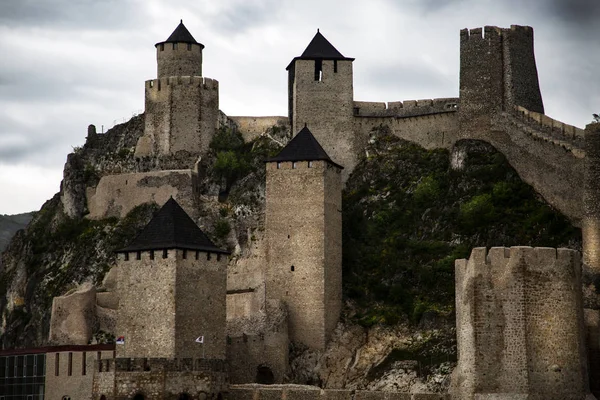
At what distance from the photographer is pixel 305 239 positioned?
228 feet

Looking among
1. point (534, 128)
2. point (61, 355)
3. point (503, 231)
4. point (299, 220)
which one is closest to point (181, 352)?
point (61, 355)

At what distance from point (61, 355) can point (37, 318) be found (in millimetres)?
12167

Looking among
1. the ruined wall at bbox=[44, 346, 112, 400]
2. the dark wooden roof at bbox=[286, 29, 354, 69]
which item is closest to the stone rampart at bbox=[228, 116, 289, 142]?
the dark wooden roof at bbox=[286, 29, 354, 69]

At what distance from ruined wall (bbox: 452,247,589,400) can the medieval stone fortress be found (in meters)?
0.05

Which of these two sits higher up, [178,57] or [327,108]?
[178,57]

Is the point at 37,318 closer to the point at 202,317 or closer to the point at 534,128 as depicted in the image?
the point at 202,317

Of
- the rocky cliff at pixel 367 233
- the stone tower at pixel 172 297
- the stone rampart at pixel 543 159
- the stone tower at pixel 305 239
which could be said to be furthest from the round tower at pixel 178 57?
the stone tower at pixel 172 297

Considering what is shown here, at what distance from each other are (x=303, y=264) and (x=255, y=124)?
1344 centimetres

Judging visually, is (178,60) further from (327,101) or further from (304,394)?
(304,394)

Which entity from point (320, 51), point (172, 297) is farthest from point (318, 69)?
point (172, 297)

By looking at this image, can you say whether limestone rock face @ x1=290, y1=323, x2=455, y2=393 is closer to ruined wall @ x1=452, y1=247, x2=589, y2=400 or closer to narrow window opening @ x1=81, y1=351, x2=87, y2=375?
ruined wall @ x1=452, y1=247, x2=589, y2=400

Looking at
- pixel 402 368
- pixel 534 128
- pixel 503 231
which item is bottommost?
pixel 402 368

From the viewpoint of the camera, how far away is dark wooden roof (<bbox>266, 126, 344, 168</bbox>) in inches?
2793

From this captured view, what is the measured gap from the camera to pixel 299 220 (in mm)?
69938
